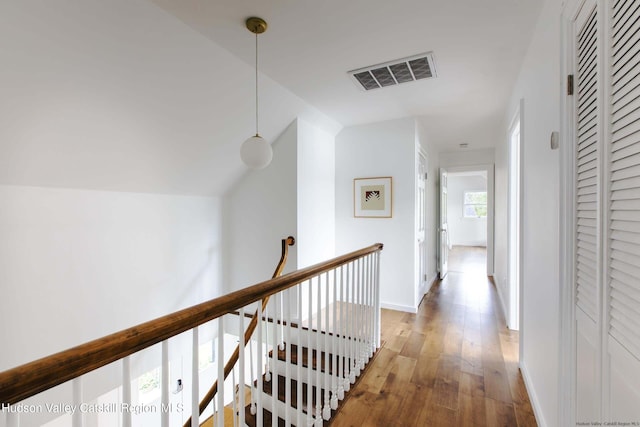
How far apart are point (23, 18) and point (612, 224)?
2.65 m

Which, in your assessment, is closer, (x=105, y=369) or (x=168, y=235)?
(x=105, y=369)

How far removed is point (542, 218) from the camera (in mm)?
1664

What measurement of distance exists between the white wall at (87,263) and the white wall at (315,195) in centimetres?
127

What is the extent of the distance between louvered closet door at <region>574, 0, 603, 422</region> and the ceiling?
806 mm

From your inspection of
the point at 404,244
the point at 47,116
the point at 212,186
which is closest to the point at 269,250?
the point at 212,186

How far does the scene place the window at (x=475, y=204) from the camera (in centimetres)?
945

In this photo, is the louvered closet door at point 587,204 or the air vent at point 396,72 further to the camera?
the air vent at point 396,72

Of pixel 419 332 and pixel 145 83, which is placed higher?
pixel 145 83

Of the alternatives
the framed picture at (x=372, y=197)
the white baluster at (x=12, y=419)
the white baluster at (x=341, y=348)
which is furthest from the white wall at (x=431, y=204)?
the white baluster at (x=12, y=419)

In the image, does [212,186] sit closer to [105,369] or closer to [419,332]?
[105,369]

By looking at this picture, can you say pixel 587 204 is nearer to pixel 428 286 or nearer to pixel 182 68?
pixel 182 68

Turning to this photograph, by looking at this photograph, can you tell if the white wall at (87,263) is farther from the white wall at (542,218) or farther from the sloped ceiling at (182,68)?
the white wall at (542,218)

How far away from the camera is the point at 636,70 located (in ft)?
2.52

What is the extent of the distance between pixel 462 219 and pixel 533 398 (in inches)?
345
